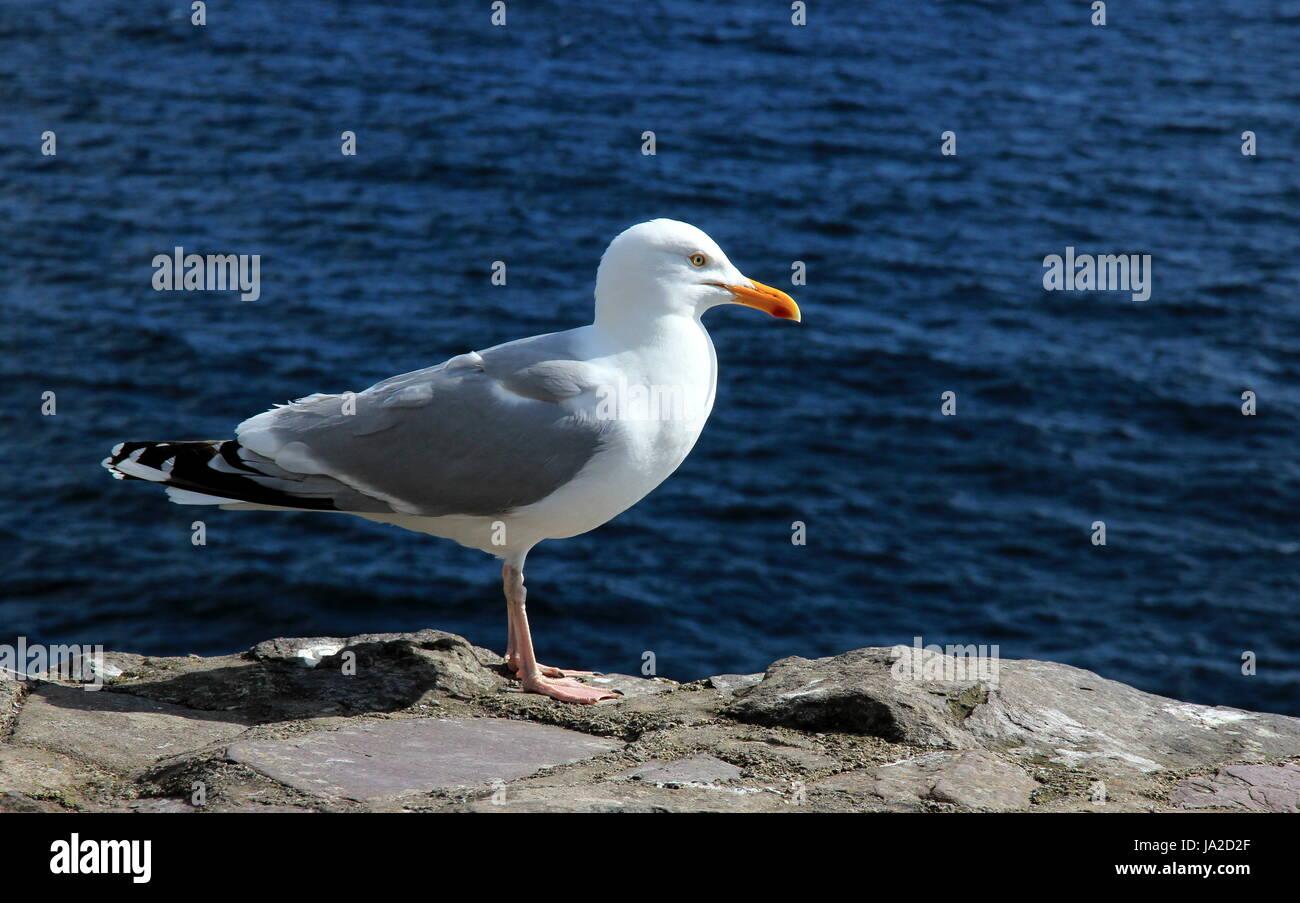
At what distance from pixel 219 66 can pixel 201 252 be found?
381 inches

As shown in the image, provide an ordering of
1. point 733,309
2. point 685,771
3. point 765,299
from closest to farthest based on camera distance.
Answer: point 685,771 < point 765,299 < point 733,309

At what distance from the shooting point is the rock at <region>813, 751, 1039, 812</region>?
5422 mm

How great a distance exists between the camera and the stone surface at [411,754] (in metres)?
5.59

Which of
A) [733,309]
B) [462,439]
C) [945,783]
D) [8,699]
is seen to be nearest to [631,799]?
[945,783]

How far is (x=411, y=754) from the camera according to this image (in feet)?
19.7

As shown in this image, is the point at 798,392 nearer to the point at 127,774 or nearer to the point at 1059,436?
the point at 1059,436

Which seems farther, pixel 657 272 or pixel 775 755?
pixel 657 272

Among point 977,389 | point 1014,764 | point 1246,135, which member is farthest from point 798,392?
point 1014,764

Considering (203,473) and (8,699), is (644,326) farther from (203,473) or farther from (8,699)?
(8,699)

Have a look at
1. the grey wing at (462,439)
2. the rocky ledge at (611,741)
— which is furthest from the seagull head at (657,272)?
the rocky ledge at (611,741)

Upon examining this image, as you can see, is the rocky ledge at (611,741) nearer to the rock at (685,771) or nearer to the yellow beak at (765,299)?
the rock at (685,771)

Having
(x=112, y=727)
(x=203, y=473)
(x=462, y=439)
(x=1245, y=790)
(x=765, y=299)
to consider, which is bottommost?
(x=1245, y=790)

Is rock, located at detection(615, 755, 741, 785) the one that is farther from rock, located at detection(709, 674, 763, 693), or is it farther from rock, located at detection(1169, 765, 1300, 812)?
rock, located at detection(1169, 765, 1300, 812)

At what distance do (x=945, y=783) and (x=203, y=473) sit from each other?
13.8ft
